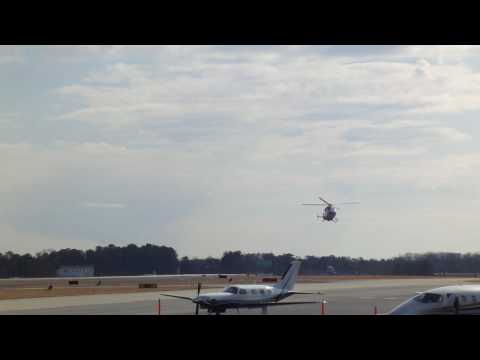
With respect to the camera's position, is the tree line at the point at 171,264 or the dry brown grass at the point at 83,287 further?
the tree line at the point at 171,264

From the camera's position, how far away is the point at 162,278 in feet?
308

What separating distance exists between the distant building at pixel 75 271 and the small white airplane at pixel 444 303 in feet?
322

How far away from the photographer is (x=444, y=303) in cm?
2297

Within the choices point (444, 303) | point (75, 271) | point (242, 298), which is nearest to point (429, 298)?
point (444, 303)

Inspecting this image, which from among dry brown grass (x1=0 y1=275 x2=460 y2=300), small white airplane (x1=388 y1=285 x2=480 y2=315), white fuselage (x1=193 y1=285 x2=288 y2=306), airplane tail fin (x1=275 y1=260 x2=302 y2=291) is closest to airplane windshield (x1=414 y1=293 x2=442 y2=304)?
small white airplane (x1=388 y1=285 x2=480 y2=315)

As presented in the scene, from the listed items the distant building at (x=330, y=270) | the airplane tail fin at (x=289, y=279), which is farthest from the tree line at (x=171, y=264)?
the airplane tail fin at (x=289, y=279)

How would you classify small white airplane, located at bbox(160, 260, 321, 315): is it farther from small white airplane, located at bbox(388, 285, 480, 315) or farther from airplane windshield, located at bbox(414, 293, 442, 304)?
airplane windshield, located at bbox(414, 293, 442, 304)

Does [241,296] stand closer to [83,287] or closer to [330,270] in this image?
[83,287]

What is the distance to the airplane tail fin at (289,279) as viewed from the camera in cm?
3812

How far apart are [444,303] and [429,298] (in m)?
0.64

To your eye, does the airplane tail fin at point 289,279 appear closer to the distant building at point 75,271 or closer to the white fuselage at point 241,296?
the white fuselage at point 241,296

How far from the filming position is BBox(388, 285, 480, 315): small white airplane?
22383 millimetres
